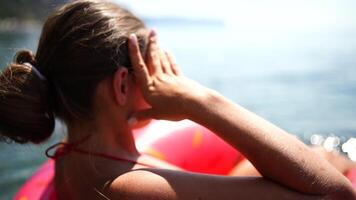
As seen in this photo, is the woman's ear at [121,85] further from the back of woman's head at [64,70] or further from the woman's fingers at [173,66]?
the woman's fingers at [173,66]

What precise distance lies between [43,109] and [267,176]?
61 centimetres

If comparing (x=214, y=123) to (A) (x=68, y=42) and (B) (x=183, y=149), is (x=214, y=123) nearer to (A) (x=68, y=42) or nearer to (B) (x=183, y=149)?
(A) (x=68, y=42)

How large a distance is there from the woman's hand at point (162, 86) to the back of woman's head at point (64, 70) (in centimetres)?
5

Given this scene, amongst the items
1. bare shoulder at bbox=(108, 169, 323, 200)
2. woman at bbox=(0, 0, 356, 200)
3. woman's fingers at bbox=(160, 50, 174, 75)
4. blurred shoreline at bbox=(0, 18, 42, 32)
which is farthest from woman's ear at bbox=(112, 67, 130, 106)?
blurred shoreline at bbox=(0, 18, 42, 32)

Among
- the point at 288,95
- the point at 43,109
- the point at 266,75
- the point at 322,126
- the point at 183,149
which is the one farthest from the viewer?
the point at 266,75

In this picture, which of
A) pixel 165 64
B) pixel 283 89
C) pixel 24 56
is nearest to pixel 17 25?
pixel 283 89

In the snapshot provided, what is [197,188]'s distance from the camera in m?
1.23

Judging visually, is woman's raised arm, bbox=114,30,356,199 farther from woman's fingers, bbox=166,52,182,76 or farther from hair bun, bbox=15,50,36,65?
hair bun, bbox=15,50,36,65

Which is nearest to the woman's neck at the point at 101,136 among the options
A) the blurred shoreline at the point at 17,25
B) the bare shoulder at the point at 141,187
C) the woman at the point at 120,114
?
the woman at the point at 120,114

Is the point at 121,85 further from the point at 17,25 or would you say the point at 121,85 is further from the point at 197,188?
the point at 17,25

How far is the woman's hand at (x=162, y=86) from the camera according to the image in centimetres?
131

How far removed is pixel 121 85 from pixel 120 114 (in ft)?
0.28

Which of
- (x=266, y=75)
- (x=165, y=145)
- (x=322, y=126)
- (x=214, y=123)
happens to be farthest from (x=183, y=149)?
(x=266, y=75)

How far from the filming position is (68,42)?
1332 millimetres
